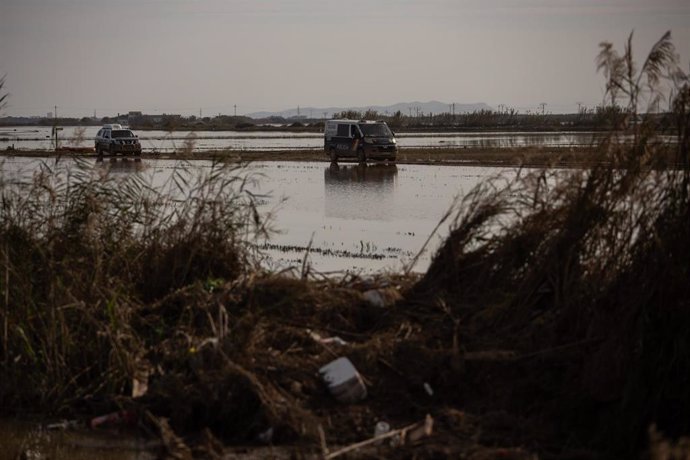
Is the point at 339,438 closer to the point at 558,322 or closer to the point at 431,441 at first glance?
the point at 431,441

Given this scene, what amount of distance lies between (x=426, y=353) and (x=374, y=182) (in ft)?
80.9

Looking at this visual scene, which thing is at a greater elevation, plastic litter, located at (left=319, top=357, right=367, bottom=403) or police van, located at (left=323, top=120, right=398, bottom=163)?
police van, located at (left=323, top=120, right=398, bottom=163)

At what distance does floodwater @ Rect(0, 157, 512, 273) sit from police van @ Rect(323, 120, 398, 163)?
1.94 meters

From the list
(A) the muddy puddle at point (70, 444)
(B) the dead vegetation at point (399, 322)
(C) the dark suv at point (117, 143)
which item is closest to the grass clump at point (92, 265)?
(B) the dead vegetation at point (399, 322)

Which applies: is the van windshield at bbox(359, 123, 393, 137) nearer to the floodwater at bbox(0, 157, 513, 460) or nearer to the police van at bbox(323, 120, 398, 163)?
the police van at bbox(323, 120, 398, 163)

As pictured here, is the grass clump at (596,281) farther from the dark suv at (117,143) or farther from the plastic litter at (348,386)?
the dark suv at (117,143)

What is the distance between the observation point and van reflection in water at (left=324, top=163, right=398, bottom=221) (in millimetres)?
23328

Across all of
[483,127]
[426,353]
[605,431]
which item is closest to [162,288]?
[426,353]

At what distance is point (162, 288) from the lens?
9648 mm

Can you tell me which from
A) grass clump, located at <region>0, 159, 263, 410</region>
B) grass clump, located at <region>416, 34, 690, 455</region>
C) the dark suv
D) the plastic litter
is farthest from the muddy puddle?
the dark suv

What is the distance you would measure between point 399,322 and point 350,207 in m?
15.6

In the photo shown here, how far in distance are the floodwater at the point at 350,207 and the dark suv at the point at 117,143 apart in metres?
12.2

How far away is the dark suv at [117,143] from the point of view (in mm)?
50406

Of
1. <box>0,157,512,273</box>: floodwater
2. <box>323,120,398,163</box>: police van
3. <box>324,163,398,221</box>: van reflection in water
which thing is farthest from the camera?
<box>323,120,398,163</box>: police van
